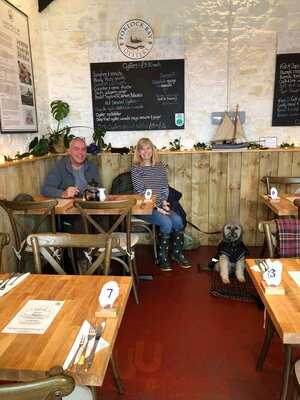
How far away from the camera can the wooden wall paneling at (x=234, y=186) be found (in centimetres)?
383

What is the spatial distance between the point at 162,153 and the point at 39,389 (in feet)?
10.9

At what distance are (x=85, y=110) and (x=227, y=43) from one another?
187 cm

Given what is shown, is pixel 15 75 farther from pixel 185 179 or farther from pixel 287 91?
pixel 287 91

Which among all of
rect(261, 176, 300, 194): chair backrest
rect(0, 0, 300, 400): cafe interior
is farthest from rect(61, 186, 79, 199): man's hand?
rect(261, 176, 300, 194): chair backrest

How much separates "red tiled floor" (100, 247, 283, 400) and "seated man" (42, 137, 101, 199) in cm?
132

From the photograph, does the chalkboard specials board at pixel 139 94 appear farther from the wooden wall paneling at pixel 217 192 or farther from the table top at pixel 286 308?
the table top at pixel 286 308

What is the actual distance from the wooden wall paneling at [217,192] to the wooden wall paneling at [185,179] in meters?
0.25

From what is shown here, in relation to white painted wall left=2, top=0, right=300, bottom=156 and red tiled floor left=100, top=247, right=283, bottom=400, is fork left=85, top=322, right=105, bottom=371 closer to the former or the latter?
red tiled floor left=100, top=247, right=283, bottom=400

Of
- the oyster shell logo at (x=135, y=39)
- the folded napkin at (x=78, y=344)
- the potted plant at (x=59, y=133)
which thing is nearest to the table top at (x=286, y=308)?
the folded napkin at (x=78, y=344)

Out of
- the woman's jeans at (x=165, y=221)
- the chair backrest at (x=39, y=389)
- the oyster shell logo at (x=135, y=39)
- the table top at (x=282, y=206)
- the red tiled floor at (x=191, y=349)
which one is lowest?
the red tiled floor at (x=191, y=349)

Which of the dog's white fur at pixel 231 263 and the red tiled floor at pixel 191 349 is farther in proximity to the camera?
the dog's white fur at pixel 231 263

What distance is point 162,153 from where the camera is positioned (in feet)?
12.7

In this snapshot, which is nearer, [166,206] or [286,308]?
[286,308]

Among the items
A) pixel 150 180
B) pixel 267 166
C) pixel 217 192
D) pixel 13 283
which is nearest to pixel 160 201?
pixel 150 180
